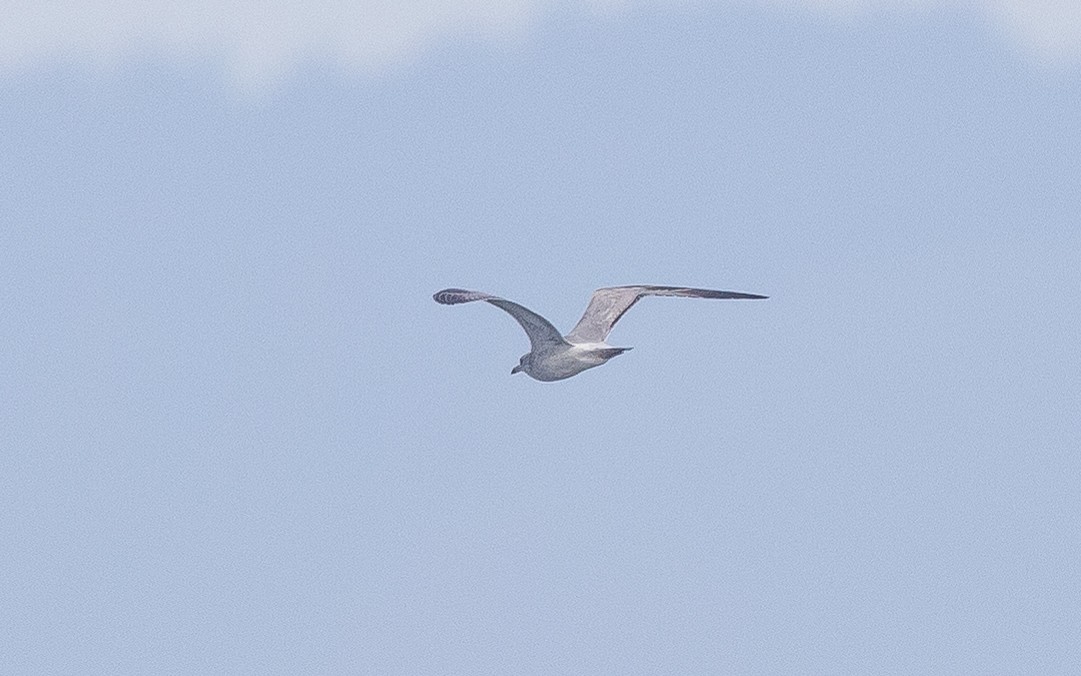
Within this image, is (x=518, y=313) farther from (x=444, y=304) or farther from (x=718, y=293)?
(x=718, y=293)

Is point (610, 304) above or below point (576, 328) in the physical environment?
above

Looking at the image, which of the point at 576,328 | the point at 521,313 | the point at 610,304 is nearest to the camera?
the point at 521,313

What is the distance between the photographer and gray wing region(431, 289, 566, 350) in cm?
4466

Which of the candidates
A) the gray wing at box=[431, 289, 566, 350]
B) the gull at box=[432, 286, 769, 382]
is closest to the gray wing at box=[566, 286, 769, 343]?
the gull at box=[432, 286, 769, 382]

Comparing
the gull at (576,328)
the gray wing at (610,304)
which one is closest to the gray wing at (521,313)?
the gull at (576,328)

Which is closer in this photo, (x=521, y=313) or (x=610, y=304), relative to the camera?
(x=521, y=313)

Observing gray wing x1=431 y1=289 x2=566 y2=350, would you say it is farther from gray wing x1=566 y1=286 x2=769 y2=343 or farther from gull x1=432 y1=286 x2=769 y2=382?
gray wing x1=566 y1=286 x2=769 y2=343

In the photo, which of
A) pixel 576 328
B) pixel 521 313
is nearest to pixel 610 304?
pixel 576 328

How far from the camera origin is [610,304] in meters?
52.0

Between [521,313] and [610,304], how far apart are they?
6456mm

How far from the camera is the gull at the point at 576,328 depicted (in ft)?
149

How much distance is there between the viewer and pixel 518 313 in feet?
151

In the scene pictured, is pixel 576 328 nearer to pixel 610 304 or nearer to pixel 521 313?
pixel 610 304

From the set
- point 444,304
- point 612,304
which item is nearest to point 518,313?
point 444,304
